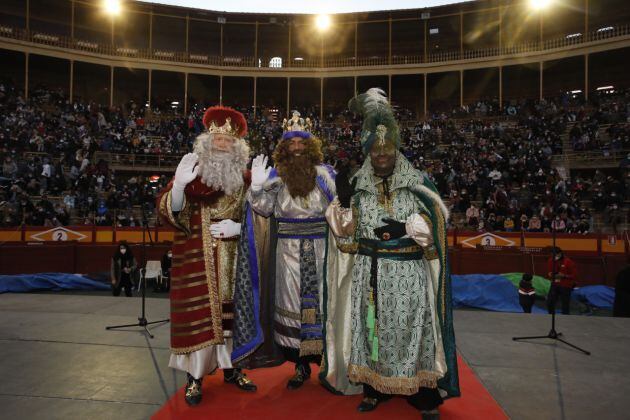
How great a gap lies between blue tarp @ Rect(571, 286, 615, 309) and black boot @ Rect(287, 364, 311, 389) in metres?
8.26

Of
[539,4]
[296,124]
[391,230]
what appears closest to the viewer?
[391,230]

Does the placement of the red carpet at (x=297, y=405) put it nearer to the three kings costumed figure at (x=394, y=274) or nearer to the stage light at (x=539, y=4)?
the three kings costumed figure at (x=394, y=274)

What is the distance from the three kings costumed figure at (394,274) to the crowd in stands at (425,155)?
8379 mm

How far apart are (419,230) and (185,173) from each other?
6.19ft

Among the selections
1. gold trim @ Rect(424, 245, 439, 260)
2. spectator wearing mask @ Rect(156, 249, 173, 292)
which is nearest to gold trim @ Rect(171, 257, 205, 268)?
gold trim @ Rect(424, 245, 439, 260)

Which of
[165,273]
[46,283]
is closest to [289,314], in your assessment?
[165,273]

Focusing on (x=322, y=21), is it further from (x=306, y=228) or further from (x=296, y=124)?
(x=306, y=228)

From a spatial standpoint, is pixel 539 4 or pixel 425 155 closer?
pixel 425 155

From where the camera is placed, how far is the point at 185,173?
385cm

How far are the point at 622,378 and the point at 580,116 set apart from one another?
21.5 metres

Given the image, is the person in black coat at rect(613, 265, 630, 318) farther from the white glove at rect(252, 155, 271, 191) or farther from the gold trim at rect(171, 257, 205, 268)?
the gold trim at rect(171, 257, 205, 268)

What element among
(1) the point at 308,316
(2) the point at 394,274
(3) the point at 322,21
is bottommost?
(1) the point at 308,316

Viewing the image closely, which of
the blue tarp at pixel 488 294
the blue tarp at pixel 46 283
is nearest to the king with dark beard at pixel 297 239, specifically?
the blue tarp at pixel 488 294

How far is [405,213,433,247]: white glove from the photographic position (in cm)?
346
